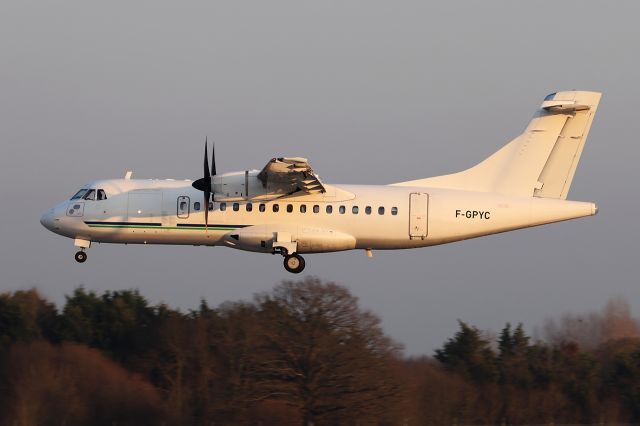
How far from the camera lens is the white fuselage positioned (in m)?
33.6

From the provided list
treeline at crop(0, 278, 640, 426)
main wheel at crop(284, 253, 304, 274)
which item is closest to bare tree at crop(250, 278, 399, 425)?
treeline at crop(0, 278, 640, 426)

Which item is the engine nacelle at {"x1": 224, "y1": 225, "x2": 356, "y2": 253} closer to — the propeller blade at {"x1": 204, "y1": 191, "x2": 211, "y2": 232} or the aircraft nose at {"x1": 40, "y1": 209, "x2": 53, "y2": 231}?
the propeller blade at {"x1": 204, "y1": 191, "x2": 211, "y2": 232}

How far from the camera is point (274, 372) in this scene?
131 feet

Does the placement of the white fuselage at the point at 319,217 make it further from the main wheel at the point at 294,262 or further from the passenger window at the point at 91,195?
the main wheel at the point at 294,262

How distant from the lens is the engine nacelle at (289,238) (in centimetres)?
3347

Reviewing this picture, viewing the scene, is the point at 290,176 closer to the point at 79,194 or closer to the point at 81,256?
the point at 79,194

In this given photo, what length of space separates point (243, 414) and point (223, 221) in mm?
7952

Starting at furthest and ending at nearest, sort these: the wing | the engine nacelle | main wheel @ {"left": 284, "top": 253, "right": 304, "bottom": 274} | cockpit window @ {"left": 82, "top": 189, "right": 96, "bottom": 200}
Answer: cockpit window @ {"left": 82, "top": 189, "right": 96, "bottom": 200}, main wheel @ {"left": 284, "top": 253, "right": 304, "bottom": 274}, the engine nacelle, the wing

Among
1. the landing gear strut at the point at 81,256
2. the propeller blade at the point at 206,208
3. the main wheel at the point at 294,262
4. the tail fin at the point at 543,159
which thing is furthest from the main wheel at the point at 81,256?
the tail fin at the point at 543,159

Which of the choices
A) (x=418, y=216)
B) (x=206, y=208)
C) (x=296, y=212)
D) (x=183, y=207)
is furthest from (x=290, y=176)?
(x=418, y=216)

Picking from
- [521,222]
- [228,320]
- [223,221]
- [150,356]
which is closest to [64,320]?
[150,356]

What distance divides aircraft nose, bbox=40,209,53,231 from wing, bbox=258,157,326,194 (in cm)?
692

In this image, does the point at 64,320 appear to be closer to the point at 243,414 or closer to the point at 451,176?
the point at 243,414

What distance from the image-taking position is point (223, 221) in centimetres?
3366
